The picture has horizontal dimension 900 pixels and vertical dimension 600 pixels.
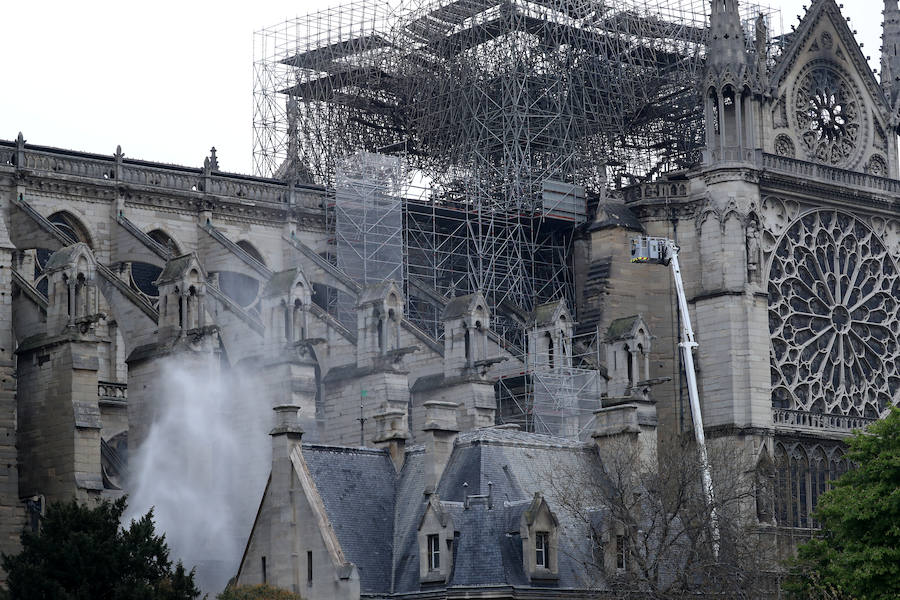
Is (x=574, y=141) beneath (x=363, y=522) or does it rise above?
above

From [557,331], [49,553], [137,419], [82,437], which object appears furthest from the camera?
[557,331]

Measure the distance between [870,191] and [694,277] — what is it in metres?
8.09

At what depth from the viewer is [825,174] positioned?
68.3 m

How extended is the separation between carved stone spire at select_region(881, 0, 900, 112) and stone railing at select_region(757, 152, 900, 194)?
413 cm

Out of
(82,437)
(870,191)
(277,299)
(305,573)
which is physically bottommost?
(305,573)

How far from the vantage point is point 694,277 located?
65188 mm

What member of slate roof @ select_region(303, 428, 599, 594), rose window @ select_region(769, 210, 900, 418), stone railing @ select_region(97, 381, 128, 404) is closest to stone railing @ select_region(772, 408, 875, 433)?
rose window @ select_region(769, 210, 900, 418)

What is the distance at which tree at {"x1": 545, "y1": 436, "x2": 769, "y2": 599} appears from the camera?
144ft

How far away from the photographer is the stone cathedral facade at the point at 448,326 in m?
46.5

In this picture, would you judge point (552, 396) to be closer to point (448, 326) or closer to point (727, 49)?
point (448, 326)

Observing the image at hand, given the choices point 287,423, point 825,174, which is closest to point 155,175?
point 287,423

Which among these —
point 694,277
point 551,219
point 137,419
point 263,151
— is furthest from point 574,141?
point 137,419

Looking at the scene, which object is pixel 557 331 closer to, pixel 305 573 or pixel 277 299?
pixel 277 299

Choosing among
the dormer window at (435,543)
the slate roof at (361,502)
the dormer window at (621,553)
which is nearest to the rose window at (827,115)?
the slate roof at (361,502)
